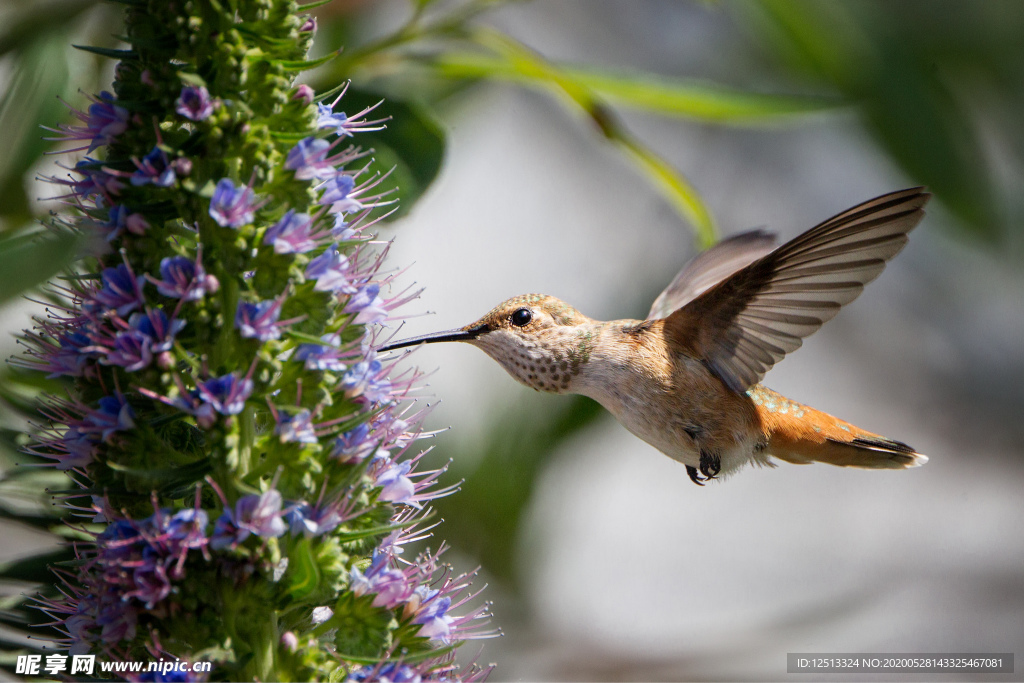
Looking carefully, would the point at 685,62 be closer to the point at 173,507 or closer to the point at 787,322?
the point at 787,322

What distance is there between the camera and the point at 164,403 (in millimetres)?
1369

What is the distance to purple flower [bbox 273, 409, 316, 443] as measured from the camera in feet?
4.51

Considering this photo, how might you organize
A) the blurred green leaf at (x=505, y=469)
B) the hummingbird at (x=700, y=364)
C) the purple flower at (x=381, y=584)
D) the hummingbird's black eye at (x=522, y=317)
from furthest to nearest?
the blurred green leaf at (x=505, y=469) < the hummingbird's black eye at (x=522, y=317) < the hummingbird at (x=700, y=364) < the purple flower at (x=381, y=584)

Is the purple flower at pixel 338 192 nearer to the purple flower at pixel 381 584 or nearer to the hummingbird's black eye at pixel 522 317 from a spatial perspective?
→ the purple flower at pixel 381 584

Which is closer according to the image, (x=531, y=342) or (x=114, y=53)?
(x=114, y=53)

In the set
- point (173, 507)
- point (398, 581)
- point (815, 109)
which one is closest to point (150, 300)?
point (173, 507)

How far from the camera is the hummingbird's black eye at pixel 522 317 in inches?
89.2

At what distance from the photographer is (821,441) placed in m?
2.42

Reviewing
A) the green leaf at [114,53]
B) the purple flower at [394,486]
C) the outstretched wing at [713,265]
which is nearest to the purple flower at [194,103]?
the green leaf at [114,53]

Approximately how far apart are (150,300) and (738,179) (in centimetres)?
432

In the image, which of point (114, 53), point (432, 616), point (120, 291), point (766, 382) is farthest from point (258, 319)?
point (766, 382)

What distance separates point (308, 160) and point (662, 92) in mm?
1200

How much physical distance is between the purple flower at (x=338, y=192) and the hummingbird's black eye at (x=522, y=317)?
815mm

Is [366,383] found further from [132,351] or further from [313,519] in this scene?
[132,351]
